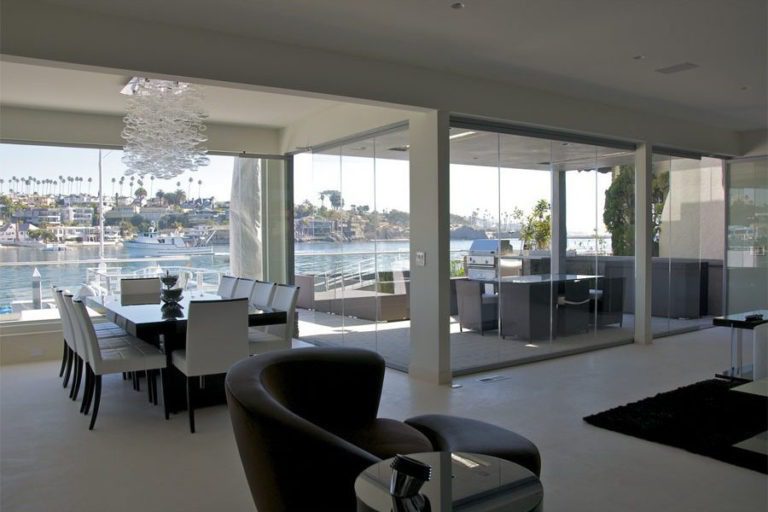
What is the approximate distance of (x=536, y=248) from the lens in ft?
20.4

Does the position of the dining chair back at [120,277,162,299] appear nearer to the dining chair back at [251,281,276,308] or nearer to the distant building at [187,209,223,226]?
the dining chair back at [251,281,276,308]

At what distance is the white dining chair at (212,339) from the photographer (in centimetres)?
420

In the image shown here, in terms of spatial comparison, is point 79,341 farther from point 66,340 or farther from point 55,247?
point 55,247

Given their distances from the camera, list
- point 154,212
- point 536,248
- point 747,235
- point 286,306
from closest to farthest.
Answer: point 286,306 < point 536,248 < point 154,212 < point 747,235

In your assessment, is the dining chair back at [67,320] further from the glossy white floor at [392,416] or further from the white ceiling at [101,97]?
the white ceiling at [101,97]

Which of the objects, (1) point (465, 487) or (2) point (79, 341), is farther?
(2) point (79, 341)

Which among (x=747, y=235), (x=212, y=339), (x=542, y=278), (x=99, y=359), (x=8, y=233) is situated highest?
(x=8, y=233)

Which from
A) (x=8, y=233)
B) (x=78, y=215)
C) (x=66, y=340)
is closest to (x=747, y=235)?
(x=66, y=340)

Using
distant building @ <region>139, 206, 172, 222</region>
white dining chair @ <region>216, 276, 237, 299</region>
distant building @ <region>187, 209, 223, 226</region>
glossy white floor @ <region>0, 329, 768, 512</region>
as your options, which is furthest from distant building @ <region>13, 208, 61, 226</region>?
white dining chair @ <region>216, 276, 237, 299</region>

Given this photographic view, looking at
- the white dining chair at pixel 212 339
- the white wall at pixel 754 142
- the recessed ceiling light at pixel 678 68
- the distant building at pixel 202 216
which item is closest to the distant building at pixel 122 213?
the distant building at pixel 202 216

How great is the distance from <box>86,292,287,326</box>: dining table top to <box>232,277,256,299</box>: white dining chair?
40 cm

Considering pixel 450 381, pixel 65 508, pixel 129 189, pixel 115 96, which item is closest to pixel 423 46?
pixel 450 381

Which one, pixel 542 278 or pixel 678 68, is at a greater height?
pixel 678 68

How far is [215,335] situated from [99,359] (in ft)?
2.73
